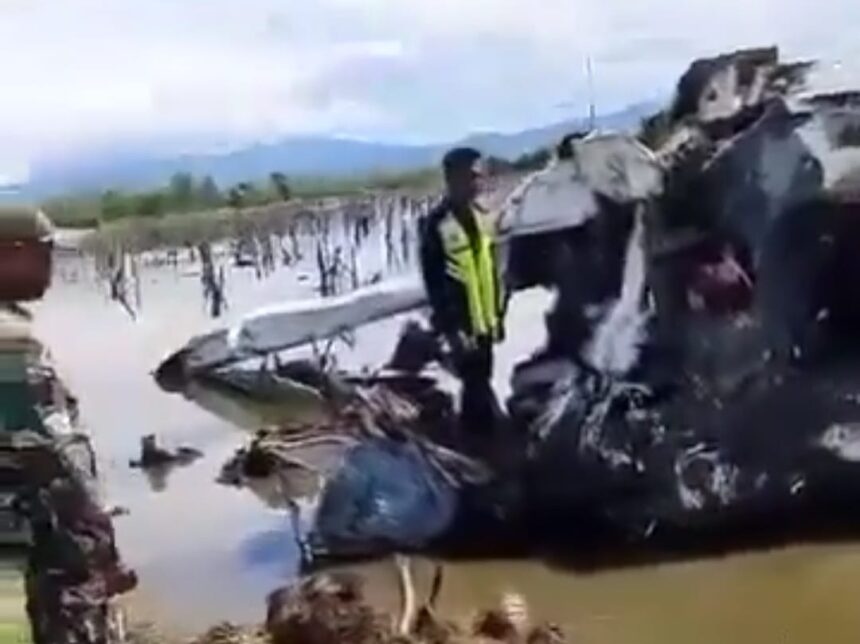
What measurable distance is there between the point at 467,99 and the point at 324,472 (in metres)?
0.20

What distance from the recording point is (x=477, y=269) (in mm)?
774

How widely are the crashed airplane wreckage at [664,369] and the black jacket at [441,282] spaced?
0.02 meters

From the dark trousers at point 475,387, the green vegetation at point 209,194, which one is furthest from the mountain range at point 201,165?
the dark trousers at point 475,387

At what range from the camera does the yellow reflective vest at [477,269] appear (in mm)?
773

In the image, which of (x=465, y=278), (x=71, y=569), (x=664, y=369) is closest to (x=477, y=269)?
(x=465, y=278)

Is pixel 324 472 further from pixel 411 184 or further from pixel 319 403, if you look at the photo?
pixel 411 184

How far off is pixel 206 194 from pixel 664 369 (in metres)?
0.25

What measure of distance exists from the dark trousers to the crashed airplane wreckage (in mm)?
13

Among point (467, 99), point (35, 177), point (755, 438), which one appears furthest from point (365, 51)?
point (755, 438)

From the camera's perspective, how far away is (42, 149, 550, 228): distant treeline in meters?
0.76

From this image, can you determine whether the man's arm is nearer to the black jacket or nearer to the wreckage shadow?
the black jacket

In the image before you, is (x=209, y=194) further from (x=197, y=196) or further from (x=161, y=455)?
(x=161, y=455)

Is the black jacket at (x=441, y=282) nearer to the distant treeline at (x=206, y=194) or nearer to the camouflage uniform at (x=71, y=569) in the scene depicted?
the distant treeline at (x=206, y=194)

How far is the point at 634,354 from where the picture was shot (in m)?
0.78
